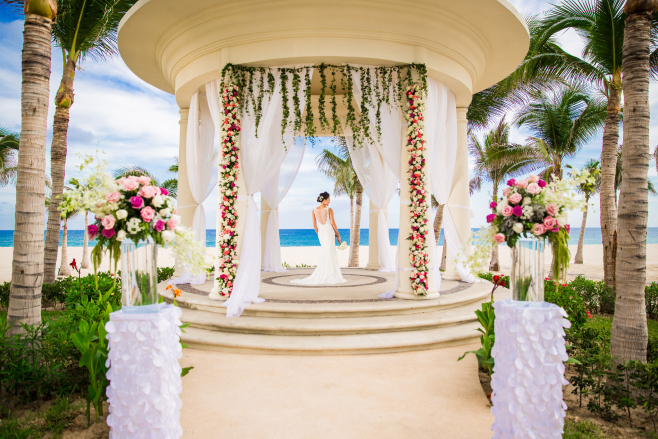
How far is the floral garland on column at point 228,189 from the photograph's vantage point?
6816 mm

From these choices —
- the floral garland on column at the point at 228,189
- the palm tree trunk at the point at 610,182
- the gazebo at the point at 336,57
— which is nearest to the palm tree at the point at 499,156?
the palm tree trunk at the point at 610,182

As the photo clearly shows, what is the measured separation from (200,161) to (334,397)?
676 cm

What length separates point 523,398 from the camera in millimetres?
2730

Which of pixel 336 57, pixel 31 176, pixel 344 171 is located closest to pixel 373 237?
pixel 336 57

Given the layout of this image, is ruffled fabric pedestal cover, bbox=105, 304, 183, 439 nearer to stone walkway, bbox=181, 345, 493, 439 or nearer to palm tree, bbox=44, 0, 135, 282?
stone walkway, bbox=181, 345, 493, 439

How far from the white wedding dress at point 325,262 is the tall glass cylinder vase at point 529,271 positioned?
250 inches

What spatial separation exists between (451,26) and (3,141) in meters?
18.2

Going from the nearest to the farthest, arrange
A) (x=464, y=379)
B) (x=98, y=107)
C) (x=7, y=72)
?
(x=464, y=379) → (x=7, y=72) → (x=98, y=107)

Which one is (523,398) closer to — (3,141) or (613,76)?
(613,76)

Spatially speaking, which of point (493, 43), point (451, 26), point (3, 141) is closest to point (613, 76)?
point (493, 43)

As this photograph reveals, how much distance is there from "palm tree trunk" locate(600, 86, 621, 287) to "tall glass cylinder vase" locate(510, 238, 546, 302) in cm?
739

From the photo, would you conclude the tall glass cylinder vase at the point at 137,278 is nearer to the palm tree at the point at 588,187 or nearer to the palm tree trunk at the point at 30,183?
the palm tree trunk at the point at 30,183

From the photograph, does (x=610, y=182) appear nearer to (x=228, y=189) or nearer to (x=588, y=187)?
(x=588, y=187)

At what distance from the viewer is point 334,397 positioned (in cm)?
387
